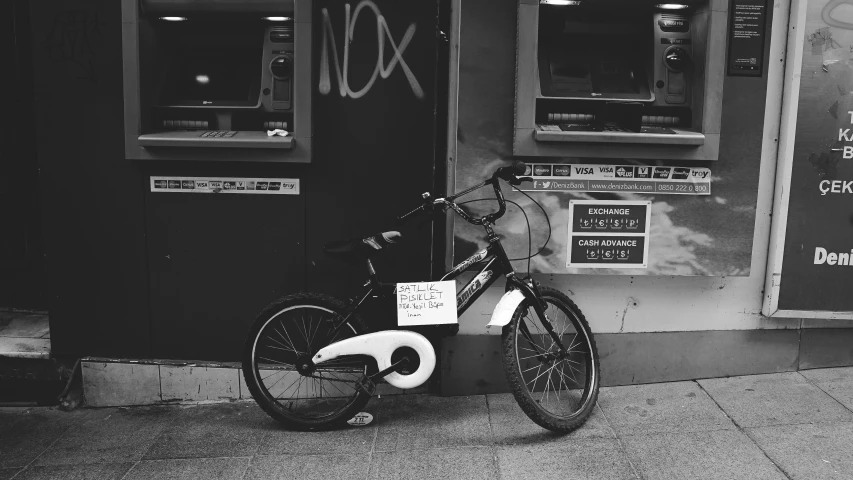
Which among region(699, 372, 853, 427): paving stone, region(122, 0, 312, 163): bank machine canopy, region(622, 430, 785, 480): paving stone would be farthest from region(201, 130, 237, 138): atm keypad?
region(699, 372, 853, 427): paving stone

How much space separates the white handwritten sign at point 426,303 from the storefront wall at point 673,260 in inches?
15.8

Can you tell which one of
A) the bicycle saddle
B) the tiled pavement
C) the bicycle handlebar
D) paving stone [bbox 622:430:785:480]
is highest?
the bicycle handlebar

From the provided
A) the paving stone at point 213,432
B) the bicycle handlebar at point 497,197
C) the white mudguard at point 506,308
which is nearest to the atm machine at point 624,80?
the bicycle handlebar at point 497,197

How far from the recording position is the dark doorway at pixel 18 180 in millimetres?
5367

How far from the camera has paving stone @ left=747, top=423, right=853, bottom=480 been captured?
349 centimetres

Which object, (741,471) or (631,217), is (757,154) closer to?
(631,217)

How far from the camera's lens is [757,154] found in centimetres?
440

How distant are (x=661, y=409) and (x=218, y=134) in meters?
2.97

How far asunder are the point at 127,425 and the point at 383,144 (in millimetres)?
2209

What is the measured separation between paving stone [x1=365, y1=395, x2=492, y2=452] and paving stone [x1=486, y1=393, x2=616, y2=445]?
0.19 feet

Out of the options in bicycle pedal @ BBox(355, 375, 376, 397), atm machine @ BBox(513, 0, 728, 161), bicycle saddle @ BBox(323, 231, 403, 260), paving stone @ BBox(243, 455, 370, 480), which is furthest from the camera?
atm machine @ BBox(513, 0, 728, 161)

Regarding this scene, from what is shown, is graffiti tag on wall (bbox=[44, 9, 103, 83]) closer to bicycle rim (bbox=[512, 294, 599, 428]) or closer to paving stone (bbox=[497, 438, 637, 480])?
bicycle rim (bbox=[512, 294, 599, 428])

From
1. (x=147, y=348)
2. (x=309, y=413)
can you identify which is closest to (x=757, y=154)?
Answer: (x=309, y=413)

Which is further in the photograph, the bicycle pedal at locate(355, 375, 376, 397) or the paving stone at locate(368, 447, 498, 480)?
the bicycle pedal at locate(355, 375, 376, 397)
